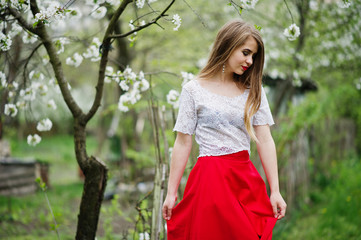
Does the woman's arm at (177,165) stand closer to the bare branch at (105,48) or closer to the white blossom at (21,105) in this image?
the bare branch at (105,48)

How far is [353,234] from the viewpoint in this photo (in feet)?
12.2

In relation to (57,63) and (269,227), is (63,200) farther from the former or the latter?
(269,227)

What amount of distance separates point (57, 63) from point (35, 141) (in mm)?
654

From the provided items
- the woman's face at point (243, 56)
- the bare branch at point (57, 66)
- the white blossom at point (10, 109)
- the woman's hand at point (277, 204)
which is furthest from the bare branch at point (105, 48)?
A: the woman's hand at point (277, 204)

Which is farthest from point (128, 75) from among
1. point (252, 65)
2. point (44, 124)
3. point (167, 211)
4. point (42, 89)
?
point (167, 211)

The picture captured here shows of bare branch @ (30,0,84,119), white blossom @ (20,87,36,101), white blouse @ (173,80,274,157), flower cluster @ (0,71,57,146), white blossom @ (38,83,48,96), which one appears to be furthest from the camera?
white blossom @ (38,83,48,96)

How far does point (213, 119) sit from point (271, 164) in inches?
15.7

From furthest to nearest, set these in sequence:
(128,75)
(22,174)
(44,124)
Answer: (22,174)
(44,124)
(128,75)

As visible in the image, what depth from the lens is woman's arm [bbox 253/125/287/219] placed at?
1936 millimetres

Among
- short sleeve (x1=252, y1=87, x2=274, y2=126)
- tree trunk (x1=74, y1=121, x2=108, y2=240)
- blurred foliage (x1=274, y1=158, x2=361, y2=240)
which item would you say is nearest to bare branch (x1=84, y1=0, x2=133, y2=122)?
tree trunk (x1=74, y1=121, x2=108, y2=240)

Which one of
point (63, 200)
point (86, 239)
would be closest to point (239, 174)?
point (86, 239)

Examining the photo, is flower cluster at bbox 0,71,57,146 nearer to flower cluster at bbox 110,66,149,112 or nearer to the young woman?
flower cluster at bbox 110,66,149,112

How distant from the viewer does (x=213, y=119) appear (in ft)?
6.35

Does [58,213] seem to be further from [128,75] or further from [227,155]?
[227,155]
